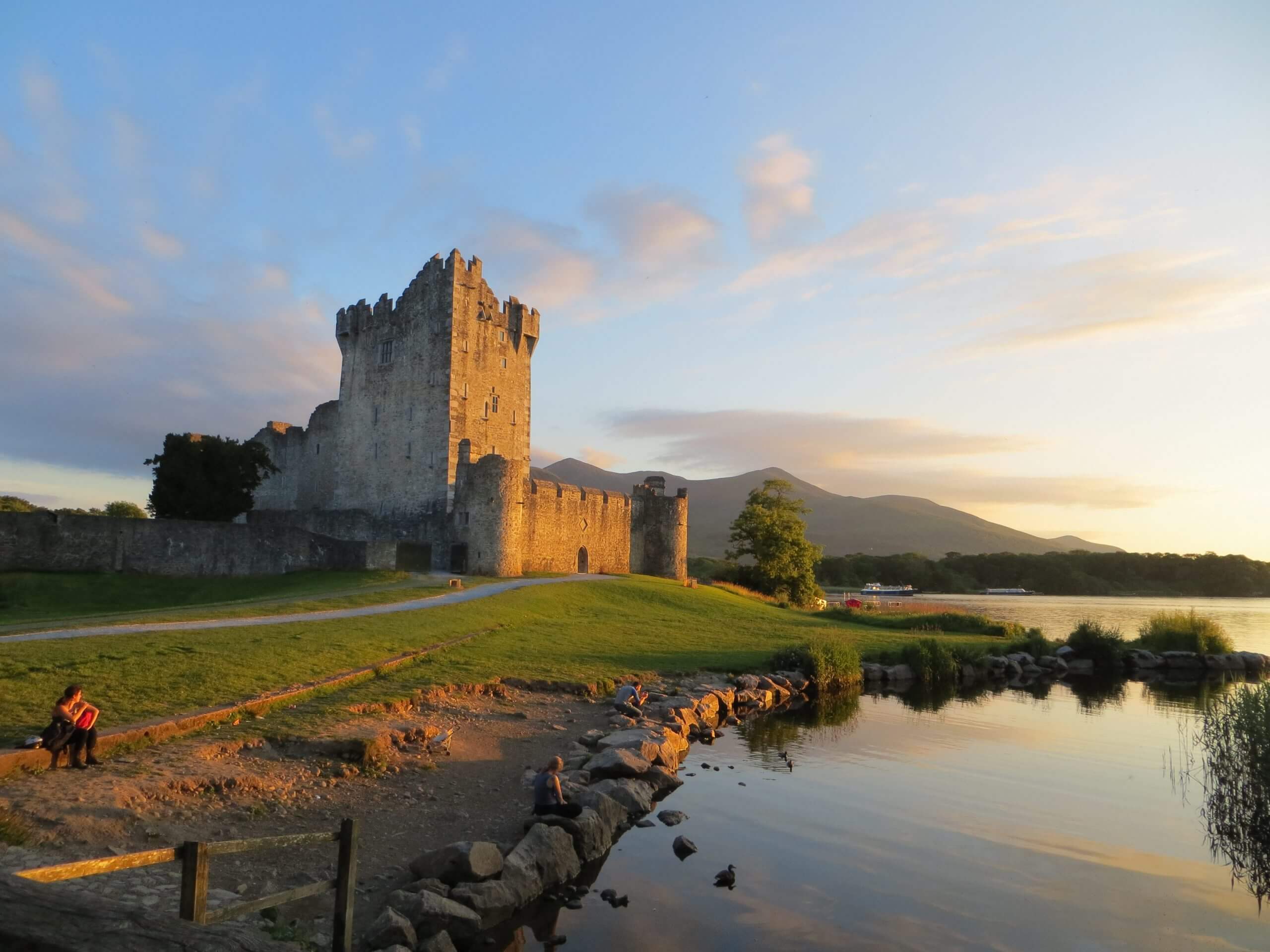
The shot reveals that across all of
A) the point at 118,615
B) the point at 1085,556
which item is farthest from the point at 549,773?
the point at 1085,556

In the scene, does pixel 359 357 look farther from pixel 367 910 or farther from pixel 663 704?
pixel 367 910

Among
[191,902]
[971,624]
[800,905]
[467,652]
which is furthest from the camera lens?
[971,624]

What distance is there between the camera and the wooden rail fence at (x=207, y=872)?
452cm

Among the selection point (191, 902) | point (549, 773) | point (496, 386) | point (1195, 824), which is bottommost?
point (1195, 824)

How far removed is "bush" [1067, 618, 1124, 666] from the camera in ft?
102

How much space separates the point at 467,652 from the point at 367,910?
473 inches

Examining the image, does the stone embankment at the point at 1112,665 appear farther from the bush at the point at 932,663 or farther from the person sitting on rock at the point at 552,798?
the person sitting on rock at the point at 552,798

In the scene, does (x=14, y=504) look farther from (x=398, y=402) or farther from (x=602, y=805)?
(x=602, y=805)

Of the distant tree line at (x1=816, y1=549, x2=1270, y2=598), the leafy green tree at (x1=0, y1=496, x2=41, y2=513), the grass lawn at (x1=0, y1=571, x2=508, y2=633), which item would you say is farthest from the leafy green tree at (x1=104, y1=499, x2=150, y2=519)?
the distant tree line at (x1=816, y1=549, x2=1270, y2=598)

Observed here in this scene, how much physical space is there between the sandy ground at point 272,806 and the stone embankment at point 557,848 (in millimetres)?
413

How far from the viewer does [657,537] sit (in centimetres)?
4791

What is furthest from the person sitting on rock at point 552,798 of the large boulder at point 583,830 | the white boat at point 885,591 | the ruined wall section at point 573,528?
the white boat at point 885,591

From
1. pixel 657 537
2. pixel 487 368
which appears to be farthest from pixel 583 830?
pixel 657 537

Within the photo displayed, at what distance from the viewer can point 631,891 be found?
8875mm
